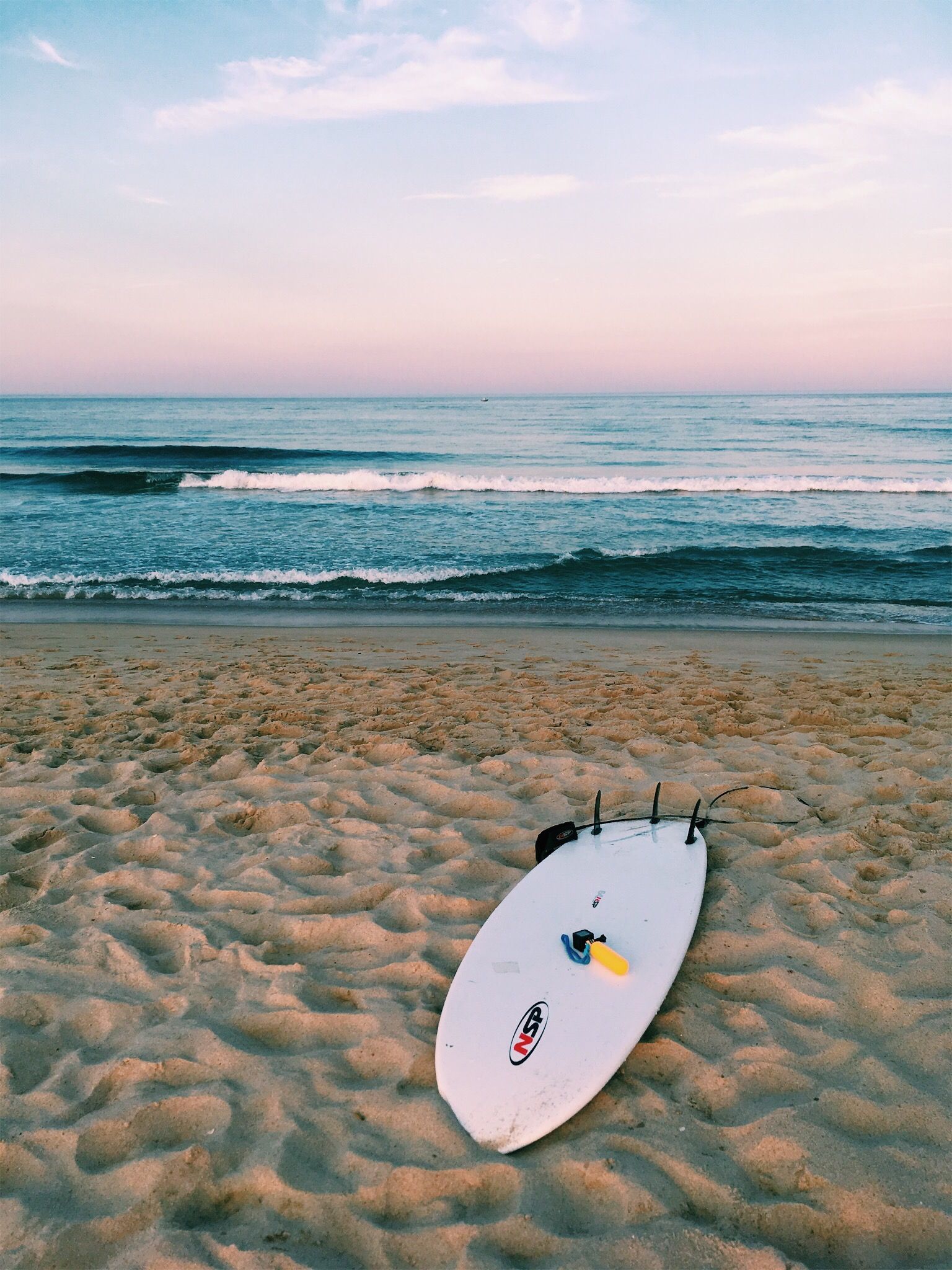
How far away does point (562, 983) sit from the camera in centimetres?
271

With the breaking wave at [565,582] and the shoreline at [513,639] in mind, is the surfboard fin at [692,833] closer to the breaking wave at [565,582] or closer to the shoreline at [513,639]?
the shoreline at [513,639]

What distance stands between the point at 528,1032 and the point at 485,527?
46.5 ft

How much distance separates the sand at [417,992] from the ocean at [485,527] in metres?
5.14

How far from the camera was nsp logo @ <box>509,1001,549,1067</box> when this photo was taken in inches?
94.8

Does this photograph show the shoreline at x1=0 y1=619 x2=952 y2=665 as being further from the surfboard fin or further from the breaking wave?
the surfboard fin

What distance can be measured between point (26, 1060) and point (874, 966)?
2853mm

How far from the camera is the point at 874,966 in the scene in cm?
275

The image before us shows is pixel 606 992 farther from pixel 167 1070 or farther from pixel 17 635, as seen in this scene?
pixel 17 635

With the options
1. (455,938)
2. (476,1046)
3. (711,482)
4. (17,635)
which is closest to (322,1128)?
(476,1046)

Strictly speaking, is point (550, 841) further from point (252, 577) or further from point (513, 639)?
point (252, 577)

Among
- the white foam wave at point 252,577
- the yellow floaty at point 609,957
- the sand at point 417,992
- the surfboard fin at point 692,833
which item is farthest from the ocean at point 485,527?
the yellow floaty at point 609,957

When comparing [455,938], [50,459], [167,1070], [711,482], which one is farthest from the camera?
[50,459]

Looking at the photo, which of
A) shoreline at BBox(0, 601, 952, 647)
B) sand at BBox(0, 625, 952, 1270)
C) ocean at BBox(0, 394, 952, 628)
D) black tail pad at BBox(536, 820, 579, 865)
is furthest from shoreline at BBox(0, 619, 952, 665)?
black tail pad at BBox(536, 820, 579, 865)

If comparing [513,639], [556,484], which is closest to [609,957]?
[513,639]
